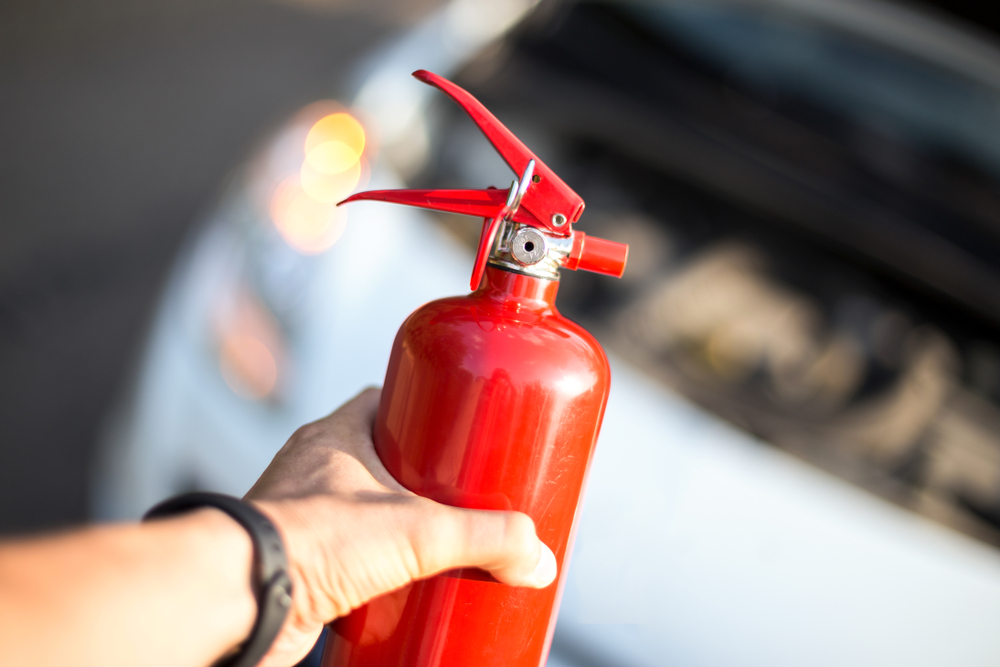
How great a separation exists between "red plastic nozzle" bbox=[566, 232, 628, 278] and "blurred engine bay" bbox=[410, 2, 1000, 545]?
0.66m

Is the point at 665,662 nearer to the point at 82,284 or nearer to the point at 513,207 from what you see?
the point at 513,207

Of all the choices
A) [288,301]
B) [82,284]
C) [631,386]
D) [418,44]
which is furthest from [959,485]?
[82,284]

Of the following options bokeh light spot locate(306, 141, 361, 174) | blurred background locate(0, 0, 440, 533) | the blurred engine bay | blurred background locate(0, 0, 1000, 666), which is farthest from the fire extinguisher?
blurred background locate(0, 0, 440, 533)

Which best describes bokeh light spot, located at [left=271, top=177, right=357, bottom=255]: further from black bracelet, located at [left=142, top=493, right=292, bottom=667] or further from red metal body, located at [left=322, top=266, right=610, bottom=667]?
black bracelet, located at [left=142, top=493, right=292, bottom=667]

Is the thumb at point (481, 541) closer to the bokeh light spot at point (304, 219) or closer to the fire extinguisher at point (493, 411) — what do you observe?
the fire extinguisher at point (493, 411)

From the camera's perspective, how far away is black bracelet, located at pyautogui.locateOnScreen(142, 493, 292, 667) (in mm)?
663

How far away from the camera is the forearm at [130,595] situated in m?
0.57

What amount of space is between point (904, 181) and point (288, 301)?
147 cm

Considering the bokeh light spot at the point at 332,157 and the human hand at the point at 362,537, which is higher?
the bokeh light spot at the point at 332,157

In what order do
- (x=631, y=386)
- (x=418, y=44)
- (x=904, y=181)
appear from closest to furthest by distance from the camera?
(x=631, y=386) → (x=904, y=181) → (x=418, y=44)

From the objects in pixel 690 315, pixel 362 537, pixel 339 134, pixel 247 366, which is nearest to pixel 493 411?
pixel 362 537

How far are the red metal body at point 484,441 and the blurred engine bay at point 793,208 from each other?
2.27 ft

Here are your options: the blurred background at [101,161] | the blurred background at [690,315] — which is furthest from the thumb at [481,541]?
the blurred background at [101,161]

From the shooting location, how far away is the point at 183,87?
4.25 metres
